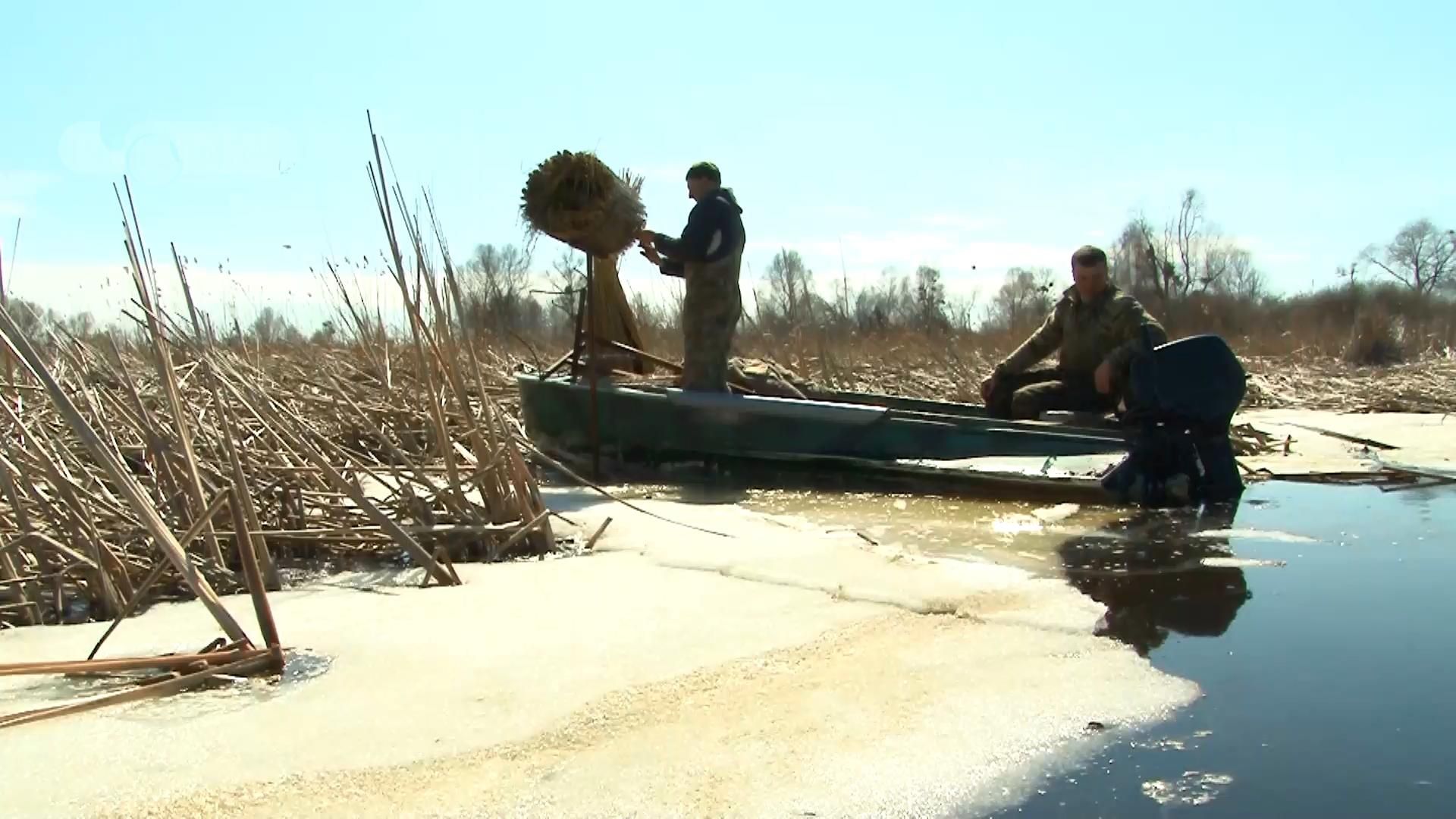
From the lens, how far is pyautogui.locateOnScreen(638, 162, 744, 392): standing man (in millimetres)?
6711

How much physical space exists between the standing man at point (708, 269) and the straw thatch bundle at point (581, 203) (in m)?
0.30

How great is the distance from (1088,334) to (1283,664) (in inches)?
159

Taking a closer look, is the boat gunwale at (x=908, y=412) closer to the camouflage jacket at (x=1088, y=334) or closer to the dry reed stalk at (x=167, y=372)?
the camouflage jacket at (x=1088, y=334)

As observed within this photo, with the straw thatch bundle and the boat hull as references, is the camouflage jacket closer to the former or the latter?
the boat hull

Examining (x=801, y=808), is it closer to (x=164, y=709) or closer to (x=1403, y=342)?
(x=164, y=709)

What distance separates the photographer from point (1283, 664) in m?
2.81

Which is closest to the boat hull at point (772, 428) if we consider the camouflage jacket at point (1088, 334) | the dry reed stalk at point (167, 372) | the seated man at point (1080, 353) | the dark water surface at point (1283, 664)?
Result: the seated man at point (1080, 353)

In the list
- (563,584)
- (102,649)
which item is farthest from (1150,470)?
(102,649)

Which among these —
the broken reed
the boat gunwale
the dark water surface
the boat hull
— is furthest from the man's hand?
the broken reed

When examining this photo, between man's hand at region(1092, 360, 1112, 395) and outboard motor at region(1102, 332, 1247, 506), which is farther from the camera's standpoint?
man's hand at region(1092, 360, 1112, 395)

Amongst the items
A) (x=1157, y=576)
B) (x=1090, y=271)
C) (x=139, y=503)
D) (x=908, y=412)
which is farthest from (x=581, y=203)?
(x=139, y=503)

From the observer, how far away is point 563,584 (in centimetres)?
374

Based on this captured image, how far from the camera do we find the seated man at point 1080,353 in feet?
20.9

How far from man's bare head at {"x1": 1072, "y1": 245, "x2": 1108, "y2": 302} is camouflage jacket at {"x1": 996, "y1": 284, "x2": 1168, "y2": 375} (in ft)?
0.21
